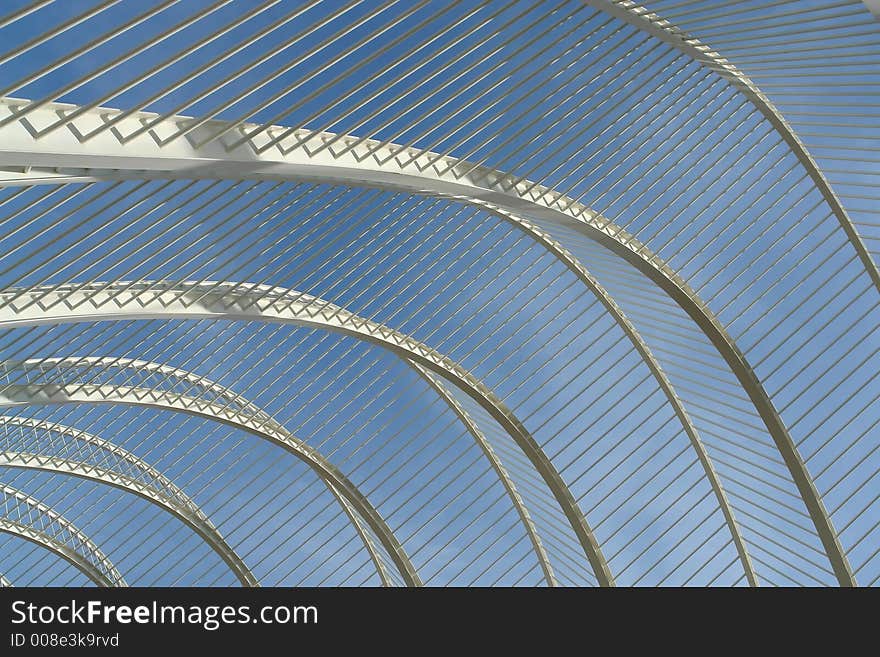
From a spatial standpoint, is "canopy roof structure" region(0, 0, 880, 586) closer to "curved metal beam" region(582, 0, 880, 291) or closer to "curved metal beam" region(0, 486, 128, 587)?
"curved metal beam" region(582, 0, 880, 291)

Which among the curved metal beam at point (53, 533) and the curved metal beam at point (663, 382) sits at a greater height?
the curved metal beam at point (53, 533)

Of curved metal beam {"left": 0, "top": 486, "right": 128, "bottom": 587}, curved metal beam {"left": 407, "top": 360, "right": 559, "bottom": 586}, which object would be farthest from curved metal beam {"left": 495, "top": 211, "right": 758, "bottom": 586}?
curved metal beam {"left": 0, "top": 486, "right": 128, "bottom": 587}

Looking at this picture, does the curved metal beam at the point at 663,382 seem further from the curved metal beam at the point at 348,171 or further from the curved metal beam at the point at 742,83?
the curved metal beam at the point at 742,83

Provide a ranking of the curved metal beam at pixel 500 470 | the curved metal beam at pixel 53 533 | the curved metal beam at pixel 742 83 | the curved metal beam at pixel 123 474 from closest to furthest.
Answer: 1. the curved metal beam at pixel 742 83
2. the curved metal beam at pixel 500 470
3. the curved metal beam at pixel 123 474
4. the curved metal beam at pixel 53 533

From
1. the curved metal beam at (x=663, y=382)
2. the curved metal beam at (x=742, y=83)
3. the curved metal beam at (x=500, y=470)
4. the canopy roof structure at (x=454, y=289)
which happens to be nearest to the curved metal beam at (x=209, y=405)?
the canopy roof structure at (x=454, y=289)

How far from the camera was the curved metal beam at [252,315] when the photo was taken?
1506cm

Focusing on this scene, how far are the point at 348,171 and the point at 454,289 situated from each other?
888 centimetres

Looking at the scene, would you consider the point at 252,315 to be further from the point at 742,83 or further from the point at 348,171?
the point at 742,83

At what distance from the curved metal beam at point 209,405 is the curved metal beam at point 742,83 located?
12348 millimetres

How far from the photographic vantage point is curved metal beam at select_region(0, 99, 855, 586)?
9016mm

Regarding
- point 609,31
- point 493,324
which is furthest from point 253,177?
point 493,324

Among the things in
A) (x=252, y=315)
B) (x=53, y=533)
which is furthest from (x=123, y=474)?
(x=252, y=315)

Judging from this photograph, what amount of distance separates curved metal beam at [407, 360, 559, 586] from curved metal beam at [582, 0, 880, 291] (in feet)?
36.6
